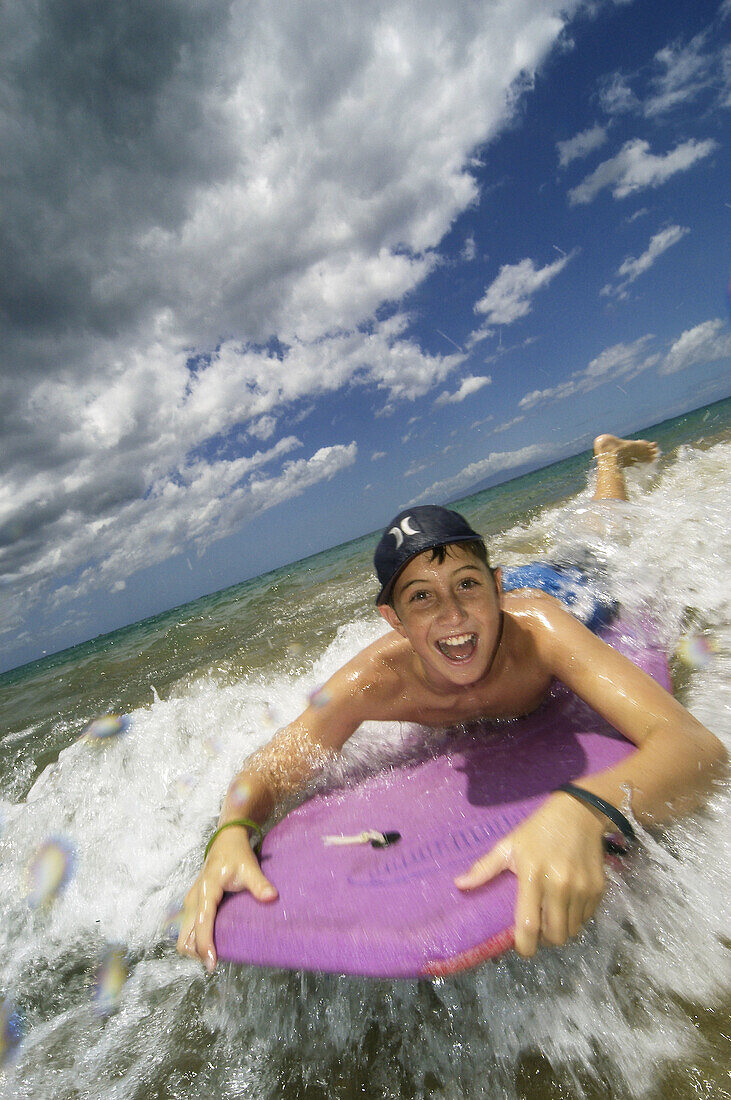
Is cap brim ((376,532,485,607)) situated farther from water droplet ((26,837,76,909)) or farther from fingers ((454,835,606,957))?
water droplet ((26,837,76,909))

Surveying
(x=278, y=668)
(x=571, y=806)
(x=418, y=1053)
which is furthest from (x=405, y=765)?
(x=278, y=668)

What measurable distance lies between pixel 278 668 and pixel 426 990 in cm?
453

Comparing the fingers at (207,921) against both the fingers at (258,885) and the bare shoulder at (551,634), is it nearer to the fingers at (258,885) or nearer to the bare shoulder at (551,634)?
the fingers at (258,885)

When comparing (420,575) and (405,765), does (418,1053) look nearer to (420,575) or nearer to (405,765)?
(405,765)

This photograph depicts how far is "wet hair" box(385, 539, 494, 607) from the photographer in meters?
2.10

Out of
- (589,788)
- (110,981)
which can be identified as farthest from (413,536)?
(110,981)

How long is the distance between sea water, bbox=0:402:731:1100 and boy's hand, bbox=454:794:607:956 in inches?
14.0

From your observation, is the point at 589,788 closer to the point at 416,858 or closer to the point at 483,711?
the point at 416,858

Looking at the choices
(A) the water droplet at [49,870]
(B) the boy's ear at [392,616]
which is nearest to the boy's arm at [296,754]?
(B) the boy's ear at [392,616]

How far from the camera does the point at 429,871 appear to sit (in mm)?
1800

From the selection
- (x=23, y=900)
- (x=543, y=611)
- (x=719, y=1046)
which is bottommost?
(x=719, y=1046)

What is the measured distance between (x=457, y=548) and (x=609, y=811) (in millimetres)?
1040

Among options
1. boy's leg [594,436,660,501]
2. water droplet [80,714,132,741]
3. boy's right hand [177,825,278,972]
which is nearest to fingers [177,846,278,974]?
boy's right hand [177,825,278,972]

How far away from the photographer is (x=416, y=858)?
1922mm
